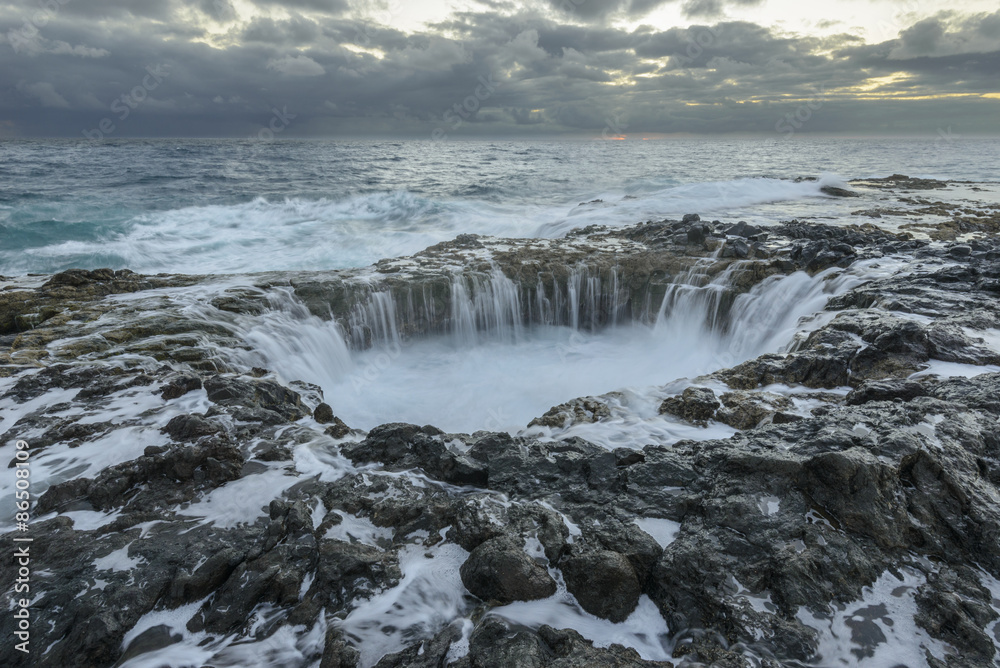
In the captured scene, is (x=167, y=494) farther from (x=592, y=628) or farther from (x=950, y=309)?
(x=950, y=309)

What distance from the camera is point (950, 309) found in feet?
24.8

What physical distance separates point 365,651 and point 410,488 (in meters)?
1.62

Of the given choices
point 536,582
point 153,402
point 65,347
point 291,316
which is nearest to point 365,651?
point 536,582

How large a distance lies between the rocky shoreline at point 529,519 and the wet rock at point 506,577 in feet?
0.05

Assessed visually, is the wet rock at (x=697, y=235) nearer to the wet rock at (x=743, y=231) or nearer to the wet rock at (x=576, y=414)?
the wet rock at (x=743, y=231)

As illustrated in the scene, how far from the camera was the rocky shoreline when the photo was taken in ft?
10.3

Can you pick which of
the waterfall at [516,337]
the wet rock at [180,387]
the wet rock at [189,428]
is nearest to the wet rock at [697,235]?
the waterfall at [516,337]

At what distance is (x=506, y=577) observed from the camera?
11.2 ft

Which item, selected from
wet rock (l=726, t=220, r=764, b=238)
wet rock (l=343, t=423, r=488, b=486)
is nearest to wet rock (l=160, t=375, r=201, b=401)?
wet rock (l=343, t=423, r=488, b=486)

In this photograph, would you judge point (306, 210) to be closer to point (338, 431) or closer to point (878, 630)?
point (338, 431)

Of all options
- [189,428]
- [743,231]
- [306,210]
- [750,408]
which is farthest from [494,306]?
[306,210]

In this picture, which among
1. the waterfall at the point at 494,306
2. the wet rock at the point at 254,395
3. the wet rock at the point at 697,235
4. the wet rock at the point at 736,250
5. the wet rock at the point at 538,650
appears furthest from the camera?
the wet rock at the point at 697,235

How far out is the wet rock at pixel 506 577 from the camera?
11.2 feet

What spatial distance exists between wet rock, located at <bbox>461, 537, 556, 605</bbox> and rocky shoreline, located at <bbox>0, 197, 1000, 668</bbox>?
0.02m
